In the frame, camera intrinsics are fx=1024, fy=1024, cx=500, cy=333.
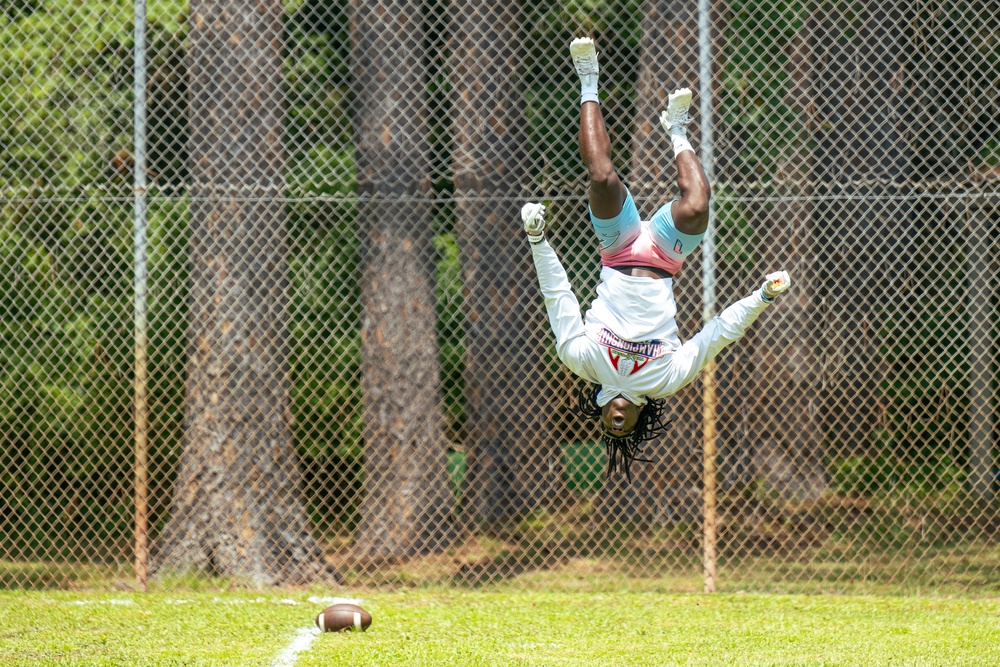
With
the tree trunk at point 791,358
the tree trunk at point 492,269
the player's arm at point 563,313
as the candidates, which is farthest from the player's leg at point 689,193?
the tree trunk at point 791,358

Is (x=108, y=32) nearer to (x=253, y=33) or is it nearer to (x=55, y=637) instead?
(x=253, y=33)

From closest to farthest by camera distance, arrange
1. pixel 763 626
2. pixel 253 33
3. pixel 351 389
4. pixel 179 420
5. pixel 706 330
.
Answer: pixel 706 330 < pixel 763 626 < pixel 253 33 < pixel 179 420 < pixel 351 389

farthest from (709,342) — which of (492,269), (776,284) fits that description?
(492,269)

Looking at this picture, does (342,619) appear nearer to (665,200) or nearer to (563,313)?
(563,313)

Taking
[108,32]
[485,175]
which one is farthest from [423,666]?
[108,32]

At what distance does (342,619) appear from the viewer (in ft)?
19.7

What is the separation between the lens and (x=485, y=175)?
9.07m

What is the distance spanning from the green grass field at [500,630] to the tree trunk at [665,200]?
1352mm

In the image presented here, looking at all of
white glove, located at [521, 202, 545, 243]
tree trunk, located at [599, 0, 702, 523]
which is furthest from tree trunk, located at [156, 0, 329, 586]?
white glove, located at [521, 202, 545, 243]

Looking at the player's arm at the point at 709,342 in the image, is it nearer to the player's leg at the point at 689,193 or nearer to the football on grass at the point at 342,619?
the player's leg at the point at 689,193

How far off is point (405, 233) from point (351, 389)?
158cm

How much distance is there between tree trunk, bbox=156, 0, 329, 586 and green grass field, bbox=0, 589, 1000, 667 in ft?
1.73

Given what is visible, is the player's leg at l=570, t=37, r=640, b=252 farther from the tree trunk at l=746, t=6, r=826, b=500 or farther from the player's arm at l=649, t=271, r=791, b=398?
the tree trunk at l=746, t=6, r=826, b=500

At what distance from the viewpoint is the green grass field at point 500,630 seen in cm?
552
